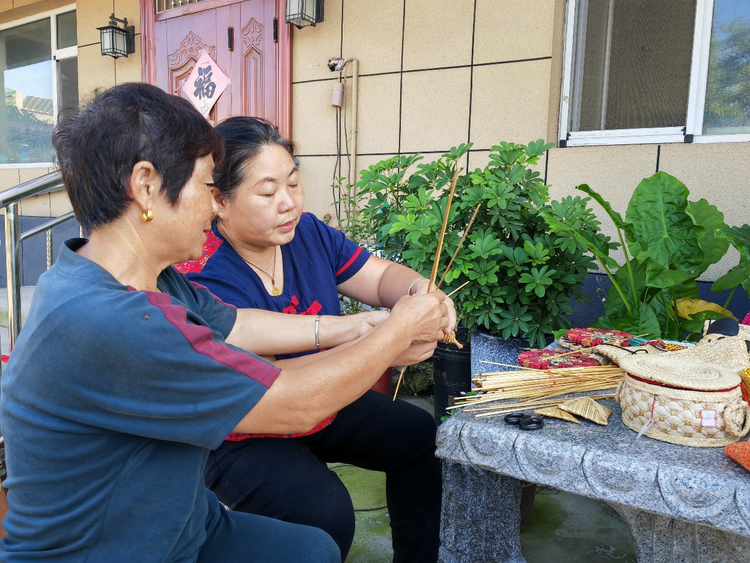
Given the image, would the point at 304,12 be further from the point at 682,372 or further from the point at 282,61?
the point at 682,372

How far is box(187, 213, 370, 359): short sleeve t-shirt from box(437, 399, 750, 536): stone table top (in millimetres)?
655

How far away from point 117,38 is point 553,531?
16.2 feet

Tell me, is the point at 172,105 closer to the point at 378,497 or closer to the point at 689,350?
the point at 689,350

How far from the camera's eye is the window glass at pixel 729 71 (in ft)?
8.75

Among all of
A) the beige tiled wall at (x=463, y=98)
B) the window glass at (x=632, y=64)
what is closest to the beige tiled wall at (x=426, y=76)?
the beige tiled wall at (x=463, y=98)

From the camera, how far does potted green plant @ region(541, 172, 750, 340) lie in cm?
190

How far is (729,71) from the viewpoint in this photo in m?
2.71

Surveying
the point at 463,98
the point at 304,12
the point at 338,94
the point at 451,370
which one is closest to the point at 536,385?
the point at 451,370

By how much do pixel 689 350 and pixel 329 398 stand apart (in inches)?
36.4

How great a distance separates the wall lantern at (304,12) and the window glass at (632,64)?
5.71ft

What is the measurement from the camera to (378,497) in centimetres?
238

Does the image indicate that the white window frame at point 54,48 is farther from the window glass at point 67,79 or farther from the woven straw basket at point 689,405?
the woven straw basket at point 689,405

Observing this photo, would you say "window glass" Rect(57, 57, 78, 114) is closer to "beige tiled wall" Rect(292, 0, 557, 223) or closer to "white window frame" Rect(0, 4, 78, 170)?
"white window frame" Rect(0, 4, 78, 170)

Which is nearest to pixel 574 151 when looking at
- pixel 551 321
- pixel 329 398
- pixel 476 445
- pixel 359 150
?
pixel 551 321
